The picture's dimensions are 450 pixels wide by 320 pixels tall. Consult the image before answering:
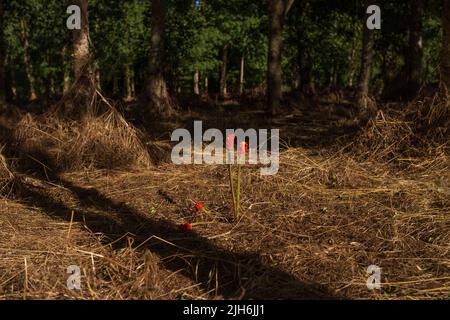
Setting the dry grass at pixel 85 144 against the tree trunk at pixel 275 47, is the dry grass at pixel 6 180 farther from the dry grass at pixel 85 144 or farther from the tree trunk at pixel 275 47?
the tree trunk at pixel 275 47

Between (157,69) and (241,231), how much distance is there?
7816 mm

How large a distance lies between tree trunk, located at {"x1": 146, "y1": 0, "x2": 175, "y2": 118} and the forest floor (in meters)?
4.84

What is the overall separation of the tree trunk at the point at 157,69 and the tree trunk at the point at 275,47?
6.87 ft

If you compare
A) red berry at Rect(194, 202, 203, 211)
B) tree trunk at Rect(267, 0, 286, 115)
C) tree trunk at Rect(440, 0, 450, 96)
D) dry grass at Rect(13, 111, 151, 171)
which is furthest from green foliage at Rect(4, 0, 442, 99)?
red berry at Rect(194, 202, 203, 211)

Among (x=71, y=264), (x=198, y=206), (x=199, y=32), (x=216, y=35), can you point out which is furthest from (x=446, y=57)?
(x=216, y=35)

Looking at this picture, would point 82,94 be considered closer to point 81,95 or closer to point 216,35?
point 81,95

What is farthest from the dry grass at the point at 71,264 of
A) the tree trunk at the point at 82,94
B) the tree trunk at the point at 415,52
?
the tree trunk at the point at 415,52

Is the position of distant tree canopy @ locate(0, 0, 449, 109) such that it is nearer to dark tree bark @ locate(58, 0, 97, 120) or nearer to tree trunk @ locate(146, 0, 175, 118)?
tree trunk @ locate(146, 0, 175, 118)

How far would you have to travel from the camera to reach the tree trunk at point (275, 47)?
35.5ft

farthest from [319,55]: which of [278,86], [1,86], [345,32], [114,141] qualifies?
[114,141]

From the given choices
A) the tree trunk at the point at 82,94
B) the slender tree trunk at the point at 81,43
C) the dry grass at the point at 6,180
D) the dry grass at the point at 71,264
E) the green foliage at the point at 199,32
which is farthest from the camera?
the green foliage at the point at 199,32

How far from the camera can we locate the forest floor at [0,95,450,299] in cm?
357

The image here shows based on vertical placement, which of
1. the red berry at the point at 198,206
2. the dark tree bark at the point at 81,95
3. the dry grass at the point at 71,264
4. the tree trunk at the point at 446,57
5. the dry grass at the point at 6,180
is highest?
the tree trunk at the point at 446,57
